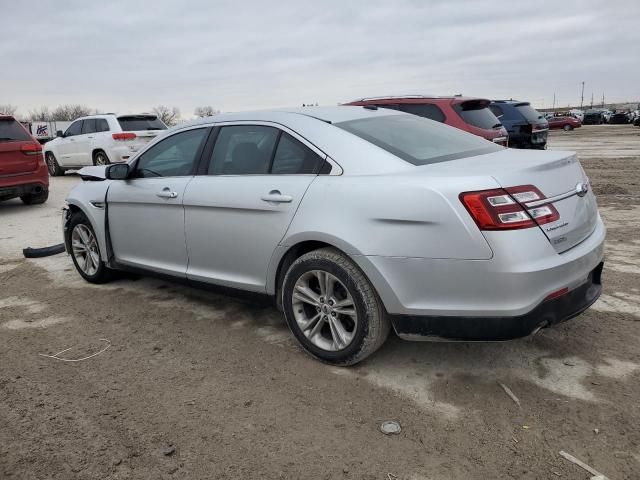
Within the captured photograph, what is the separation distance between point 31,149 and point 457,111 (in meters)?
7.14

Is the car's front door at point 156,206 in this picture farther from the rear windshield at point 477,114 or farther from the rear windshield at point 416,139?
the rear windshield at point 477,114

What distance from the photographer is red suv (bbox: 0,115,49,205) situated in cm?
931

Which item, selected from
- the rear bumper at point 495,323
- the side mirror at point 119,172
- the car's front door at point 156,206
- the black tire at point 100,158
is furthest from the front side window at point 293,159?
the black tire at point 100,158

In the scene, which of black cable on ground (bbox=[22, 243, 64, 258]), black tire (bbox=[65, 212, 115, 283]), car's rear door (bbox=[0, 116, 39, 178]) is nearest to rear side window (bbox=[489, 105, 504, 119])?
car's rear door (bbox=[0, 116, 39, 178])

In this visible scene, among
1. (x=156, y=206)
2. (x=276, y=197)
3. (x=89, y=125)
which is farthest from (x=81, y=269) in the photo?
(x=89, y=125)

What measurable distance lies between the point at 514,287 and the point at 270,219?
5.08ft

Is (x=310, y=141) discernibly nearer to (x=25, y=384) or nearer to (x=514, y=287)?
(x=514, y=287)

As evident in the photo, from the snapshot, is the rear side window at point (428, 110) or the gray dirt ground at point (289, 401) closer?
the gray dirt ground at point (289, 401)

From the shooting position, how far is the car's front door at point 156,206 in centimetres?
425

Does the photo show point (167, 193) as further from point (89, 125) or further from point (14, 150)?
point (89, 125)

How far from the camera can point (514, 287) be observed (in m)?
2.74

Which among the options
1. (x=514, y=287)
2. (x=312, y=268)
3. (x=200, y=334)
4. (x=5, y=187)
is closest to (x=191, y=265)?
(x=200, y=334)

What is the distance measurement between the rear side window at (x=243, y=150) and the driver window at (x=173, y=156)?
22cm

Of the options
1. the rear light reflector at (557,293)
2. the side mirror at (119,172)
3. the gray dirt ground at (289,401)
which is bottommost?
the gray dirt ground at (289,401)
